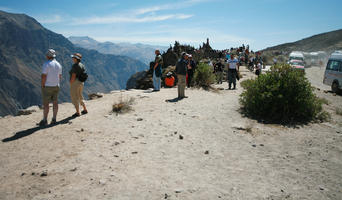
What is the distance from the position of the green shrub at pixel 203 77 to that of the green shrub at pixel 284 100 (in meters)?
4.80

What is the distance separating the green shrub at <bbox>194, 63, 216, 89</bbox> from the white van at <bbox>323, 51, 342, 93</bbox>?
888cm

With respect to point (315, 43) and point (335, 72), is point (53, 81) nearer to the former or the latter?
point (335, 72)

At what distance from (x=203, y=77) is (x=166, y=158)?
9.32 meters

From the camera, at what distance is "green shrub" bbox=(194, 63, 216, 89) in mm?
13281

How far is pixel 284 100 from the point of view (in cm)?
805

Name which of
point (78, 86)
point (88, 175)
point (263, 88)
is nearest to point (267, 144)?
point (263, 88)

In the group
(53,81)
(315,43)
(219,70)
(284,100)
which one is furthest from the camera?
(315,43)

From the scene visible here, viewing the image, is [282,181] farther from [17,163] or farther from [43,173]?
[17,163]

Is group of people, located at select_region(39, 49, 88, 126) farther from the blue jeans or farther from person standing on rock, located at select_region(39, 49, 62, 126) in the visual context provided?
the blue jeans

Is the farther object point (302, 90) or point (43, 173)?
point (302, 90)

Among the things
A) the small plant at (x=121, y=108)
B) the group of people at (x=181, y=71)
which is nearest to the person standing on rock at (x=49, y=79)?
the small plant at (x=121, y=108)

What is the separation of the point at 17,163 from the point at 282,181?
4.91m

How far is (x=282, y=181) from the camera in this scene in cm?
401

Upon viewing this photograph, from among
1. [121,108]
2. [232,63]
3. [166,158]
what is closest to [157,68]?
[121,108]
